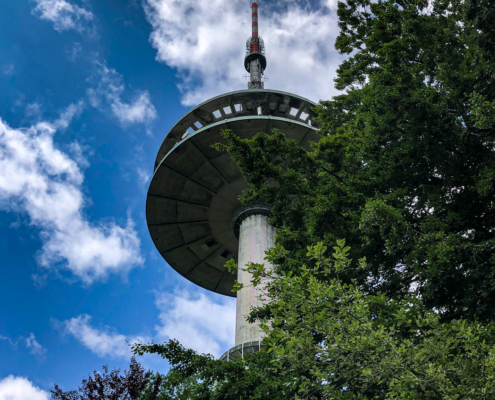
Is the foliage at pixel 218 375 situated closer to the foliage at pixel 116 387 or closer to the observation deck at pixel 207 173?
the foliage at pixel 116 387

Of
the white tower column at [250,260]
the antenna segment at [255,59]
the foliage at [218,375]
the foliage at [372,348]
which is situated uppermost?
the antenna segment at [255,59]

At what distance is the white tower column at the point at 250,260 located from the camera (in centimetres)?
1617

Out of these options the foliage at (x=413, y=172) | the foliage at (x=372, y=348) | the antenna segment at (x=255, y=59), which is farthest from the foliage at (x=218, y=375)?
the antenna segment at (x=255, y=59)

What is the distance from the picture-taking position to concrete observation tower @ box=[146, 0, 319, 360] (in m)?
20.1

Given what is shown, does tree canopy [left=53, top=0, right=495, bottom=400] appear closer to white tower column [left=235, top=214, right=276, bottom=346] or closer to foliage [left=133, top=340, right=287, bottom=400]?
foliage [left=133, top=340, right=287, bottom=400]

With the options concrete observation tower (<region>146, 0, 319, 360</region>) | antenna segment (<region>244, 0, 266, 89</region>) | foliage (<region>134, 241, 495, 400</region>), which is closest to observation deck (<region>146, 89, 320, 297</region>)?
concrete observation tower (<region>146, 0, 319, 360</region>)

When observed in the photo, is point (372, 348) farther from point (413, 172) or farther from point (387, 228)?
point (413, 172)

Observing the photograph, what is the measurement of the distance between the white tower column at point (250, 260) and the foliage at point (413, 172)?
260 inches

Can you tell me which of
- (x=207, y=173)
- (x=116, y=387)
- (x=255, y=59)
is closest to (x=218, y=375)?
(x=116, y=387)

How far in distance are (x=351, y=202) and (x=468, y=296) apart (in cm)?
291

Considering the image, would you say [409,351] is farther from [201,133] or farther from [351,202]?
[201,133]

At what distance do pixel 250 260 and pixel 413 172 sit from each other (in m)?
10.1

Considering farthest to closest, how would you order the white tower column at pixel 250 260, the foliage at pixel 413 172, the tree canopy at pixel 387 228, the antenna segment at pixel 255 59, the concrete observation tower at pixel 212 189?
the antenna segment at pixel 255 59 → the concrete observation tower at pixel 212 189 → the white tower column at pixel 250 260 → the foliage at pixel 413 172 → the tree canopy at pixel 387 228

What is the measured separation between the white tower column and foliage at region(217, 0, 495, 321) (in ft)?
21.7
